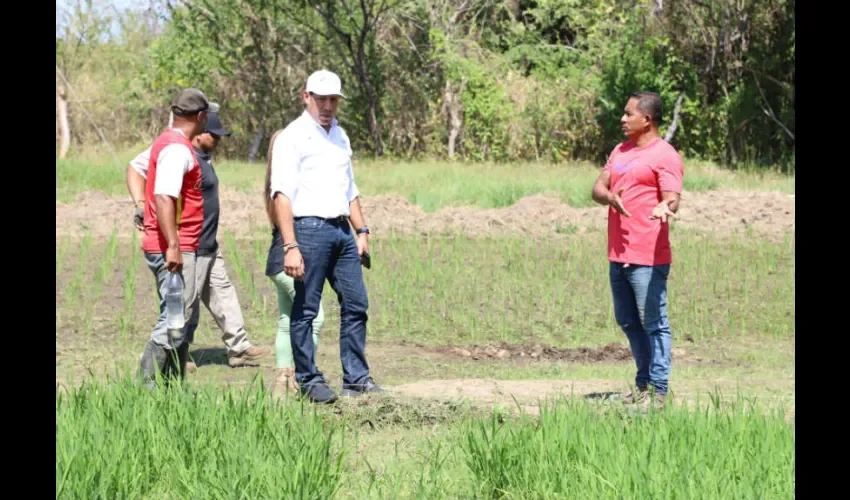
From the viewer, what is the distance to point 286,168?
711cm

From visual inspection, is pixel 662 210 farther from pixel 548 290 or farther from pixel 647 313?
pixel 548 290

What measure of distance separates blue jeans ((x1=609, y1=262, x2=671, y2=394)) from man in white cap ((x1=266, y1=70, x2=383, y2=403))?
159 centimetres

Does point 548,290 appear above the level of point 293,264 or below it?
below

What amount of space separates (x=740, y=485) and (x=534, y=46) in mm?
26341

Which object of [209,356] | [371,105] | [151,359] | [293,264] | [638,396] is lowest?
[209,356]

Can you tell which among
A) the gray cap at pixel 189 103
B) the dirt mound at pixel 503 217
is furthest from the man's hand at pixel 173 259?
the dirt mound at pixel 503 217

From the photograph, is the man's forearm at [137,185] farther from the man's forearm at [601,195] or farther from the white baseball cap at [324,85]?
the man's forearm at [601,195]

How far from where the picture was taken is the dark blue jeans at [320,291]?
7.17 meters

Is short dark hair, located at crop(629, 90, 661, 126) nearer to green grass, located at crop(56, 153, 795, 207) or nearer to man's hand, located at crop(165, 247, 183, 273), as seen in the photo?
man's hand, located at crop(165, 247, 183, 273)

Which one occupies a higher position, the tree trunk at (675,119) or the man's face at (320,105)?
the tree trunk at (675,119)

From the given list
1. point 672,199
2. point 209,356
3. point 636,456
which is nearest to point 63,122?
point 209,356

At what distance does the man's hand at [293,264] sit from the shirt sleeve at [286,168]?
1.11ft

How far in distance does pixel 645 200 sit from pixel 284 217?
Result: 81.0 inches

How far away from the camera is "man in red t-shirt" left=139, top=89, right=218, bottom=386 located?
23.0 ft
